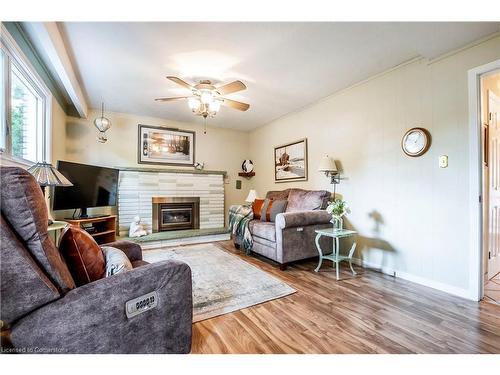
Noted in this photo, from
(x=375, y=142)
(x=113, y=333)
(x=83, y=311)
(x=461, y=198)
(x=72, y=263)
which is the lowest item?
(x=113, y=333)

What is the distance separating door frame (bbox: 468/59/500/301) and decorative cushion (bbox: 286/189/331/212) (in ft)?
4.77

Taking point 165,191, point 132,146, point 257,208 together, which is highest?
point 132,146

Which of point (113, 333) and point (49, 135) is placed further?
point (49, 135)

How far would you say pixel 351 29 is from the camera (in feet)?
6.26

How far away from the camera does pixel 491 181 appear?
247 centimetres

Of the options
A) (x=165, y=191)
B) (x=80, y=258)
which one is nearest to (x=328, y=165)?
(x=80, y=258)

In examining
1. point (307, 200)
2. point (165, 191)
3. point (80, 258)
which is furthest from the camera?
point (165, 191)

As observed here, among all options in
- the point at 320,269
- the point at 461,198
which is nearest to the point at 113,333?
the point at 320,269

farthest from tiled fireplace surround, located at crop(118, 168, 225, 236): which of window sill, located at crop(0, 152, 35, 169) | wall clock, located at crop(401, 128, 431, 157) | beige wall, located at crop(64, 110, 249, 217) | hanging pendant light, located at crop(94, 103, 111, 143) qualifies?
wall clock, located at crop(401, 128, 431, 157)

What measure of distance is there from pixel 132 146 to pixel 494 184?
5.30 m

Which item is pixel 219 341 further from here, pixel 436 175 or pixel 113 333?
pixel 436 175

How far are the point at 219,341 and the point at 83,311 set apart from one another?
2.80 ft

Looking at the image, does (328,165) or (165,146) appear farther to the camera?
(165,146)

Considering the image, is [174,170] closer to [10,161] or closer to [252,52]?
[10,161]
